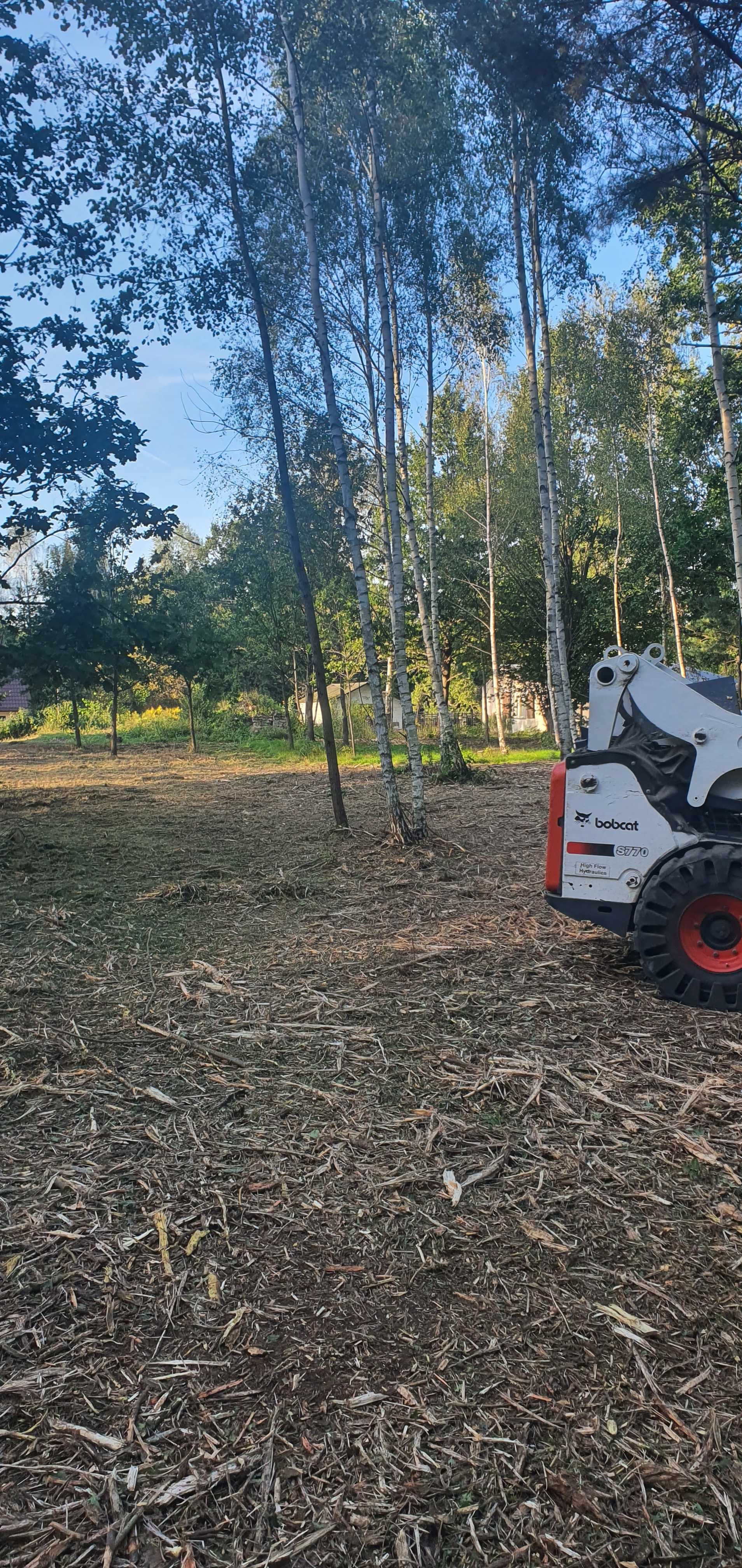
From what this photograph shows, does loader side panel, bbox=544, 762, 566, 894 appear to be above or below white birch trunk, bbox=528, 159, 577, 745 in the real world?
below

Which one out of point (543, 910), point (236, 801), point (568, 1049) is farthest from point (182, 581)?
point (568, 1049)

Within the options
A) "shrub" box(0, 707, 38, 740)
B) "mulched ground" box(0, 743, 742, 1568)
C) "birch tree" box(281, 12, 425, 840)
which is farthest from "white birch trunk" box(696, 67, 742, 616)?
"shrub" box(0, 707, 38, 740)

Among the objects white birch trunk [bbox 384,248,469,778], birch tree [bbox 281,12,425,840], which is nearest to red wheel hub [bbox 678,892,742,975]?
birch tree [bbox 281,12,425,840]

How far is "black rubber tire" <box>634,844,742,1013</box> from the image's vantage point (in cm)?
429

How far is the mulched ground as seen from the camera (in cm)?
179

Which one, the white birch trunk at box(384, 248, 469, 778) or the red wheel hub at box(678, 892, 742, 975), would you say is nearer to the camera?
the red wheel hub at box(678, 892, 742, 975)

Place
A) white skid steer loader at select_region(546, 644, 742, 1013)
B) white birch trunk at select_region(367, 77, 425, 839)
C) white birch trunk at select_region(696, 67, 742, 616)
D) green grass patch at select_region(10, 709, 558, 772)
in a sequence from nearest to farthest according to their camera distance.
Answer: white skid steer loader at select_region(546, 644, 742, 1013)
white birch trunk at select_region(367, 77, 425, 839)
white birch trunk at select_region(696, 67, 742, 616)
green grass patch at select_region(10, 709, 558, 772)

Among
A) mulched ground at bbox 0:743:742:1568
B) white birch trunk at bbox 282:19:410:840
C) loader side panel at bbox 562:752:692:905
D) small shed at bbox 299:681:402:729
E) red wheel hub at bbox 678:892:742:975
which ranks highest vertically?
white birch trunk at bbox 282:19:410:840

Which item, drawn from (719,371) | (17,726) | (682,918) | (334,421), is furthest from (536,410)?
(17,726)

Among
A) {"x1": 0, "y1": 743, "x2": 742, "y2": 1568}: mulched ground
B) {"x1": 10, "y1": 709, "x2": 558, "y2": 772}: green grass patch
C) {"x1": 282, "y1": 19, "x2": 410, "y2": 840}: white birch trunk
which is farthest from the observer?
{"x1": 10, "y1": 709, "x2": 558, "y2": 772}: green grass patch

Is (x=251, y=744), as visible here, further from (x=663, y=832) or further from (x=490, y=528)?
(x=663, y=832)

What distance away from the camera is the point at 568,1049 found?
405 centimetres

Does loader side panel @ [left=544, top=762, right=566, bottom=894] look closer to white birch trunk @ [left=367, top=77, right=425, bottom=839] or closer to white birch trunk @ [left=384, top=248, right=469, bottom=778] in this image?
white birch trunk @ [left=367, top=77, right=425, bottom=839]

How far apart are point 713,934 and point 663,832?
0.59m
